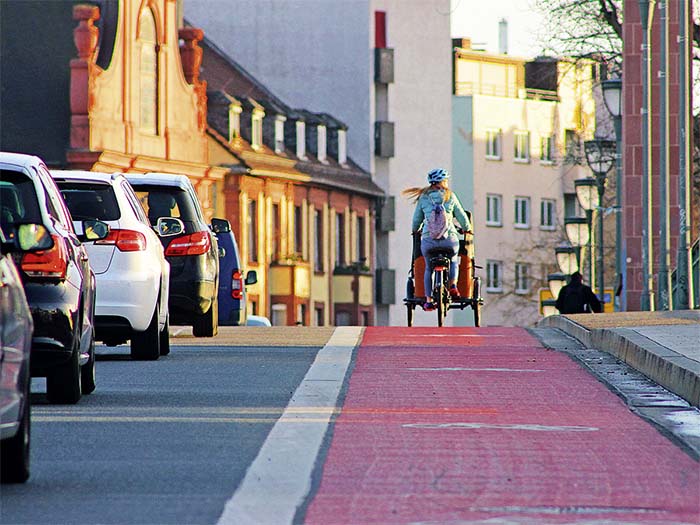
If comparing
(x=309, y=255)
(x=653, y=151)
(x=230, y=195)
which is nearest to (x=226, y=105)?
(x=230, y=195)

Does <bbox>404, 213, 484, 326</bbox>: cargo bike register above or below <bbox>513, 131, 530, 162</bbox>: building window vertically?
below

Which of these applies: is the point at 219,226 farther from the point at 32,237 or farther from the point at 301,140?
the point at 301,140

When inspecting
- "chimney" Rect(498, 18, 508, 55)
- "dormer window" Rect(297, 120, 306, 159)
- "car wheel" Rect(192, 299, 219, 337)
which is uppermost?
"chimney" Rect(498, 18, 508, 55)

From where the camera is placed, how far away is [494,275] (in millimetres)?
110938

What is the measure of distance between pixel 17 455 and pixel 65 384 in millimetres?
4265

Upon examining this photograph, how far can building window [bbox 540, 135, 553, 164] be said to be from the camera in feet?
376

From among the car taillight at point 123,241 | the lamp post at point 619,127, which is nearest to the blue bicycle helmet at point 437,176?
the car taillight at point 123,241

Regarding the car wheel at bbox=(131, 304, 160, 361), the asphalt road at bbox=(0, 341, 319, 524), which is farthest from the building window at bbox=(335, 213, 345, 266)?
the asphalt road at bbox=(0, 341, 319, 524)

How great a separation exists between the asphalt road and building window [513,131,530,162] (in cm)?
9659

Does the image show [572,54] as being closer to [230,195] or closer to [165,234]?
[230,195]

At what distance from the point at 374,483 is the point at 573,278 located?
27.1m

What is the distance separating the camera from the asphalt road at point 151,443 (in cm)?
829

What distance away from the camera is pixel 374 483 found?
8992 mm

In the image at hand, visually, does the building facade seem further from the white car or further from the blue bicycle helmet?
the white car
